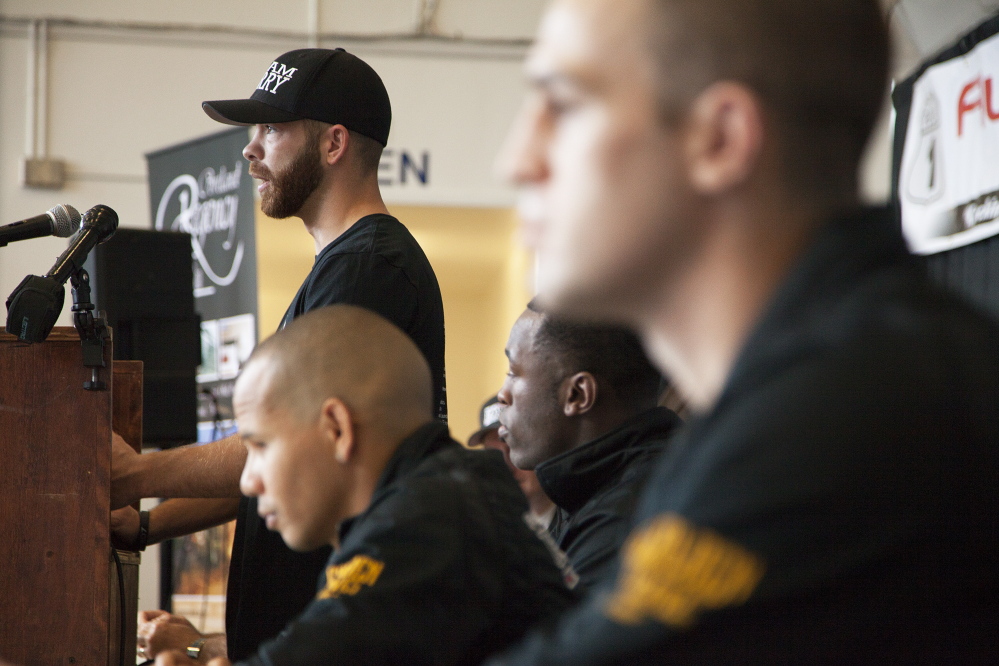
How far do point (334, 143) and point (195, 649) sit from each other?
1099 millimetres

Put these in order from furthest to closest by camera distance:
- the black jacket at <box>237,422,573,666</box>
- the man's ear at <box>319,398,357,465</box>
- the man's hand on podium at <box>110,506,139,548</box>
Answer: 1. the man's hand on podium at <box>110,506,139,548</box>
2. the man's ear at <box>319,398,357,465</box>
3. the black jacket at <box>237,422,573,666</box>

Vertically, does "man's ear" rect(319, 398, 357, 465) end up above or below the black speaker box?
above

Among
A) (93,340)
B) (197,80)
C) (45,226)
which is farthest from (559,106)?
(197,80)

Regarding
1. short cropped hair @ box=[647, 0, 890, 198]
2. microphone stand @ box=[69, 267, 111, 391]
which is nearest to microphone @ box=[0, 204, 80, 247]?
microphone stand @ box=[69, 267, 111, 391]

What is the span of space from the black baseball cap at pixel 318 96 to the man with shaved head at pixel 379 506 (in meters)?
0.97

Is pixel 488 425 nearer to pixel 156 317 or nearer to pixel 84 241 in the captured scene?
pixel 156 317

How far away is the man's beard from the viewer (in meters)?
2.30

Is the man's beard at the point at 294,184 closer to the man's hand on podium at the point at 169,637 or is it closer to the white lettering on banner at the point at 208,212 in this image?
the man's hand on podium at the point at 169,637

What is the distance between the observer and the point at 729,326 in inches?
31.5

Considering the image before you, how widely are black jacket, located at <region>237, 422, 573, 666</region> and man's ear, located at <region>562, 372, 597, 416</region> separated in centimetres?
83

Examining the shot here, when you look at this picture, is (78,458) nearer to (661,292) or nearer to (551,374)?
(551,374)

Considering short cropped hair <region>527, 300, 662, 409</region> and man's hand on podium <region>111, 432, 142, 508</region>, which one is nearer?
man's hand on podium <region>111, 432, 142, 508</region>

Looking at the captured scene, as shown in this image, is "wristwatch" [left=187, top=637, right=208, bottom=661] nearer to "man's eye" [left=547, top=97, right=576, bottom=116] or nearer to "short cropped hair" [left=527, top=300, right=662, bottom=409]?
"short cropped hair" [left=527, top=300, right=662, bottom=409]

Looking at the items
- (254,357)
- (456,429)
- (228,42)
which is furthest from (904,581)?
(456,429)
